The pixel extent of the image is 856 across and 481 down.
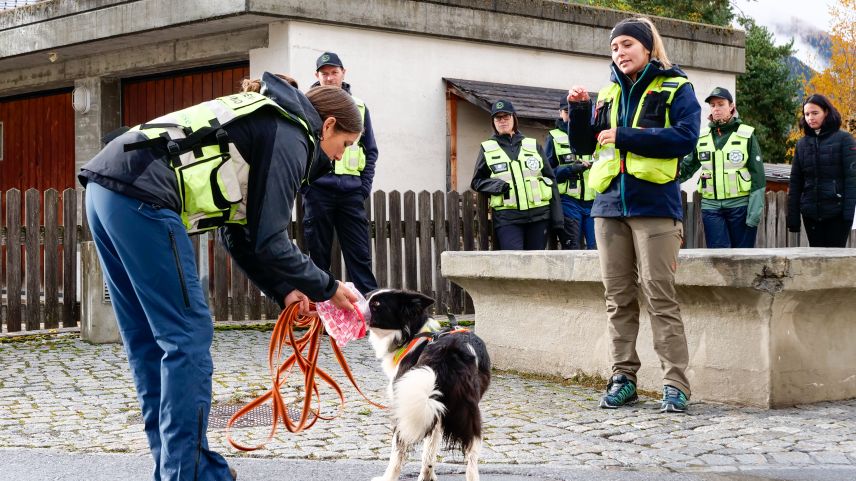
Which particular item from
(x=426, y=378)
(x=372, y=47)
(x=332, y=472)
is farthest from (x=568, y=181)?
(x=426, y=378)

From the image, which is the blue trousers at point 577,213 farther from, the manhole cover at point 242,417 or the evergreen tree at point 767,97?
the evergreen tree at point 767,97

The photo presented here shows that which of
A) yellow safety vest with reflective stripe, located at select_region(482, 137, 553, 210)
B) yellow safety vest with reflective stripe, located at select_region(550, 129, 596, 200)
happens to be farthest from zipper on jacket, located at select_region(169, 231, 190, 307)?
yellow safety vest with reflective stripe, located at select_region(550, 129, 596, 200)

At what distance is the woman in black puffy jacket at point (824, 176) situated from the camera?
10.1m

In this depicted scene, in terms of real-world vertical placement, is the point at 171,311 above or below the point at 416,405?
above

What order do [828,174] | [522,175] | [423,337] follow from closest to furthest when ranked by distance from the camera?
[423,337] < [828,174] < [522,175]

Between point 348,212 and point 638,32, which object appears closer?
point 638,32

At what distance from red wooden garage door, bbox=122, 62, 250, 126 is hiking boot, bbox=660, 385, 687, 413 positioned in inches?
340

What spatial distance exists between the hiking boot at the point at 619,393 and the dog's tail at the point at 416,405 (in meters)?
2.48

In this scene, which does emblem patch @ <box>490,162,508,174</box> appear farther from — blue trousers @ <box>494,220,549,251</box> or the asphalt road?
the asphalt road

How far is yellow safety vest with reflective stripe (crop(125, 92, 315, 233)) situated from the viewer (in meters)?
3.88

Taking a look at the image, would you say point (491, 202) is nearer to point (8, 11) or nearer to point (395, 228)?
point (395, 228)

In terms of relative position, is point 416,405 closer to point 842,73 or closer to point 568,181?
point 568,181

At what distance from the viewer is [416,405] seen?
13.6ft

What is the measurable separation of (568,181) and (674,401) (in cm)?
585
